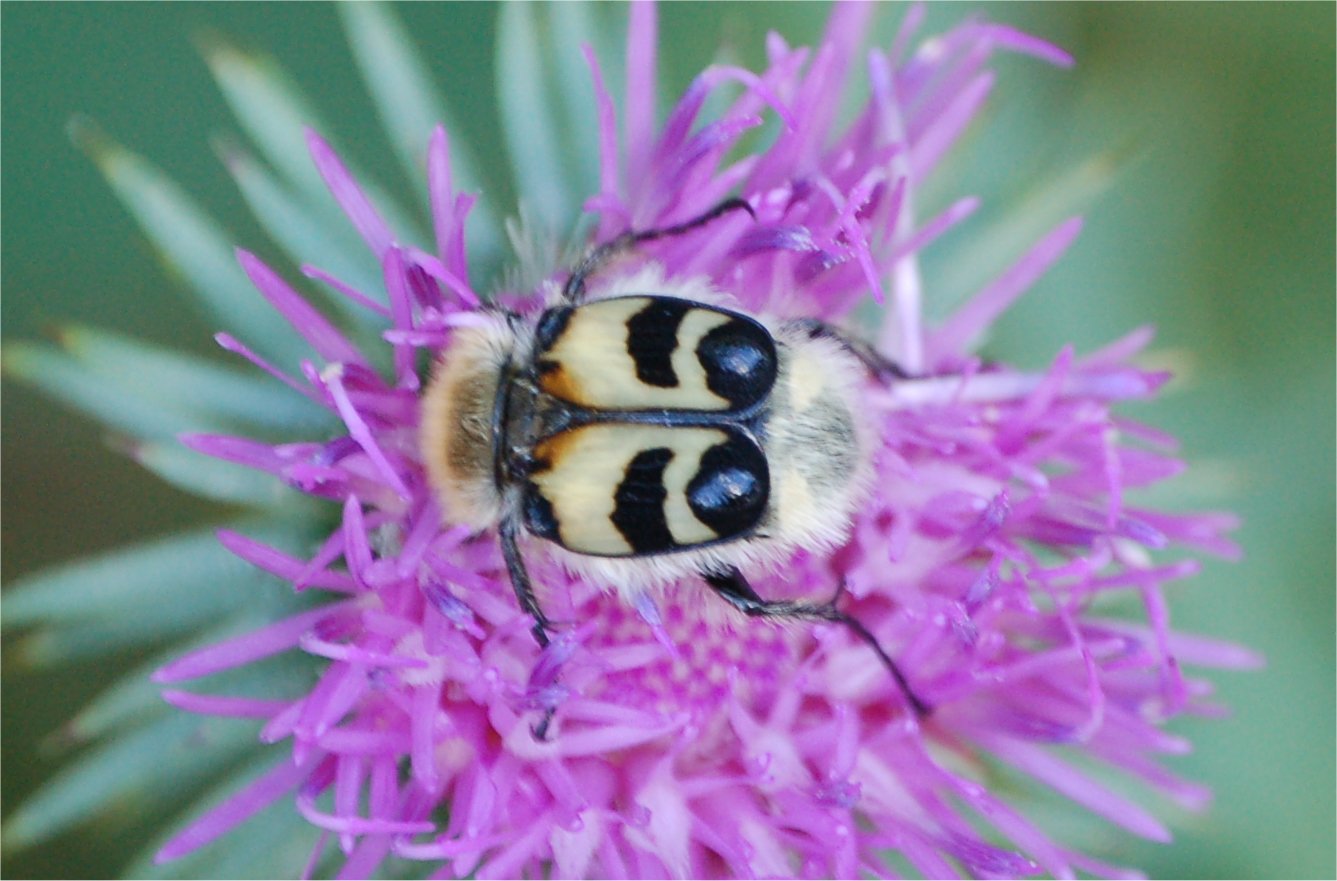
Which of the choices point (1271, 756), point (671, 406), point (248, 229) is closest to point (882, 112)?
point (671, 406)

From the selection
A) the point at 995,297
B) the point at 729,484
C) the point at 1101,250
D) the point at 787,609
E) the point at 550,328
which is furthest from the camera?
the point at 1101,250

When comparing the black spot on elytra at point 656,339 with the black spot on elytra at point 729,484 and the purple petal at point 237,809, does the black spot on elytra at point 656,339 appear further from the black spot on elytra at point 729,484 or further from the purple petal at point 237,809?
the purple petal at point 237,809

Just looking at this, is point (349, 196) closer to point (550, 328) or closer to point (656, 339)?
point (550, 328)

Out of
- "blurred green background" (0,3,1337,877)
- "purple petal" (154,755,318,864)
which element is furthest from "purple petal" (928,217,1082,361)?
"purple petal" (154,755,318,864)

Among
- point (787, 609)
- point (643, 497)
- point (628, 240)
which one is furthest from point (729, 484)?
point (628, 240)

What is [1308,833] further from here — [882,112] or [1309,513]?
[882,112]

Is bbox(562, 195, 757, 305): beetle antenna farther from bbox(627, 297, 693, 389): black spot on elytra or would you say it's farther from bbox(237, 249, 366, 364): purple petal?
bbox(237, 249, 366, 364): purple petal

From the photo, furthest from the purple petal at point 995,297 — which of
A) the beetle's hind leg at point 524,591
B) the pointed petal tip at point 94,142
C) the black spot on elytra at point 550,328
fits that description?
the pointed petal tip at point 94,142
